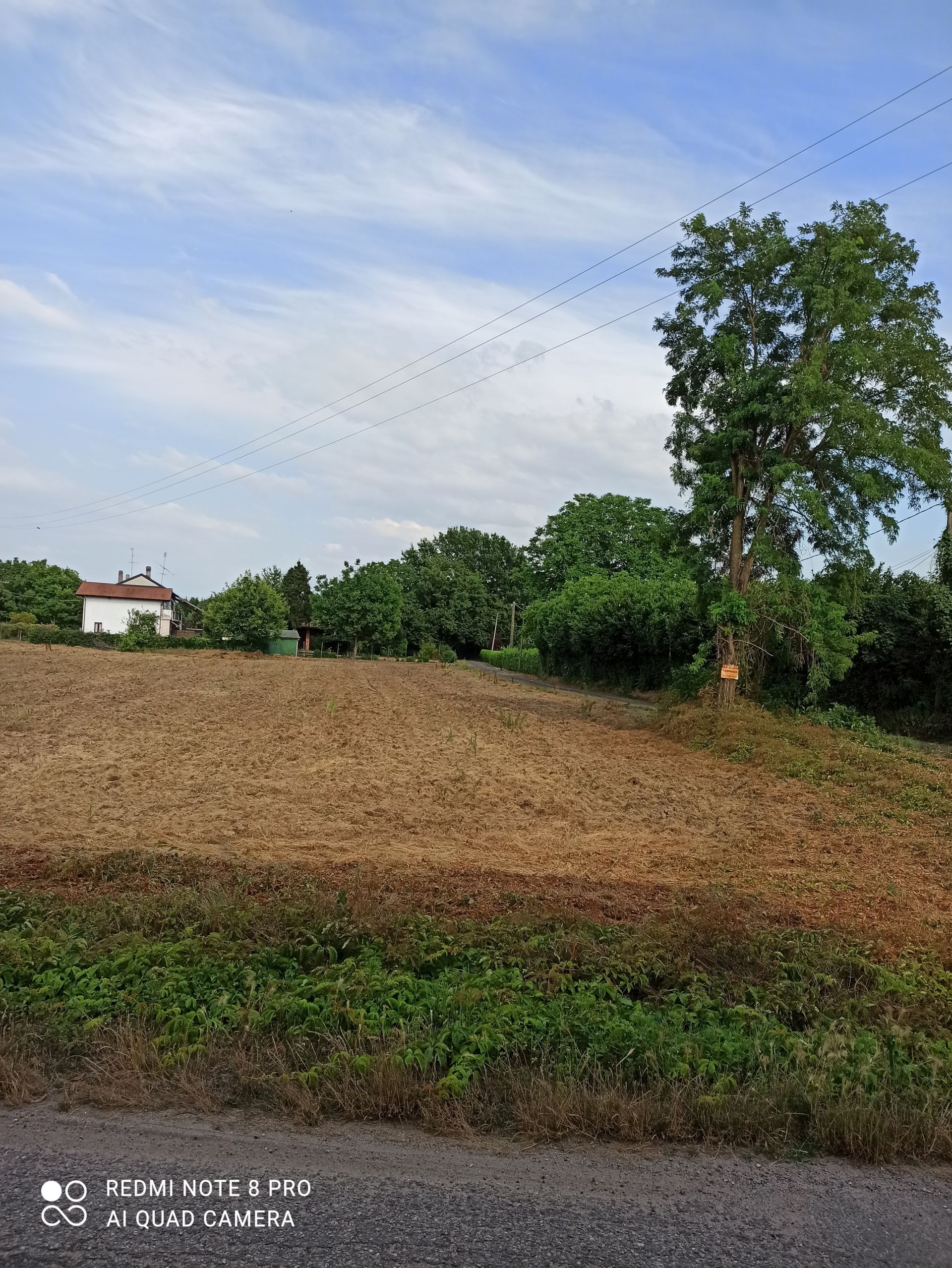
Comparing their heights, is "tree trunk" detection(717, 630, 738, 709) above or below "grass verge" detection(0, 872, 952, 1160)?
above

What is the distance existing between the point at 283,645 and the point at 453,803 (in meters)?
70.4

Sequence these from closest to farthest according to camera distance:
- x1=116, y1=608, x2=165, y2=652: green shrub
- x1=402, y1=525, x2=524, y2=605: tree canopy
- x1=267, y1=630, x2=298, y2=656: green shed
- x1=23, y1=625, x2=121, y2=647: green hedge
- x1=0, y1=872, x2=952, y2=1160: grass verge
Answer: x1=0, y1=872, x2=952, y2=1160: grass verge
x1=116, y1=608, x2=165, y2=652: green shrub
x1=23, y1=625, x2=121, y2=647: green hedge
x1=267, y1=630, x2=298, y2=656: green shed
x1=402, y1=525, x2=524, y2=605: tree canopy

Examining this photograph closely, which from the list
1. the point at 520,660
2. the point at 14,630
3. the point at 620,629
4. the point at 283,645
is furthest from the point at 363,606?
the point at 620,629

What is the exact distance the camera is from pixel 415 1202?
3.32 metres

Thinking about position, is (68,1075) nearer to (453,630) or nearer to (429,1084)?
(429,1084)

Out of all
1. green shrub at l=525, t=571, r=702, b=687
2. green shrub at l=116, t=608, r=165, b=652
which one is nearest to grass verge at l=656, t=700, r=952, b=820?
green shrub at l=525, t=571, r=702, b=687

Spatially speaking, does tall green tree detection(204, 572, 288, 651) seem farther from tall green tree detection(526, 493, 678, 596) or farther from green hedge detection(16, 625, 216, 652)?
tall green tree detection(526, 493, 678, 596)

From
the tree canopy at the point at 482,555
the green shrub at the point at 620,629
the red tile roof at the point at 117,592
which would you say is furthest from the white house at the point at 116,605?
the green shrub at the point at 620,629

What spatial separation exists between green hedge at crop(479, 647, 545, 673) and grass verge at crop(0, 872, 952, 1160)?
4822cm

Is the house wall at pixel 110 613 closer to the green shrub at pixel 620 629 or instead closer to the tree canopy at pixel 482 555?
the tree canopy at pixel 482 555

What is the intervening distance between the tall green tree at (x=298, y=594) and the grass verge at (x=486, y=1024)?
96912 mm

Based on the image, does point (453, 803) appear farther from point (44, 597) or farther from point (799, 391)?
point (44, 597)

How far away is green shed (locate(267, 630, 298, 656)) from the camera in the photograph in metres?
73.9

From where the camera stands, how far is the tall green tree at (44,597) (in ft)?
307
